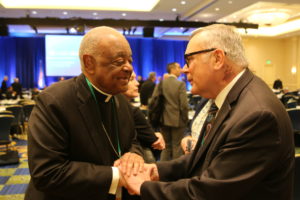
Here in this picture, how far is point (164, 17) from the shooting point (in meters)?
13.1

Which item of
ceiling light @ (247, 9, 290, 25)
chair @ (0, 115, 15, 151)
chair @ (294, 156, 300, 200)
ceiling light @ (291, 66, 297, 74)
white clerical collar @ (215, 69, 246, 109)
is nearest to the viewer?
white clerical collar @ (215, 69, 246, 109)

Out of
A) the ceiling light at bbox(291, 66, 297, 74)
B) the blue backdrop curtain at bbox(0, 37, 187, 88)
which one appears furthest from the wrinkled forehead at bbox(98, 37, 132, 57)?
the ceiling light at bbox(291, 66, 297, 74)

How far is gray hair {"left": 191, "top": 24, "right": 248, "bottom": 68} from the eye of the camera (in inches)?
49.3

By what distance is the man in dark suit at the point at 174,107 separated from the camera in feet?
15.7

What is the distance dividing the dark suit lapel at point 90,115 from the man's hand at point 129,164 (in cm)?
8

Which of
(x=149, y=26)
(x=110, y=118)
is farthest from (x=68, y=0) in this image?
(x=110, y=118)

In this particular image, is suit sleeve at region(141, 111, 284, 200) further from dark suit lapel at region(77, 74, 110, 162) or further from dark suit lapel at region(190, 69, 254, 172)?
dark suit lapel at region(77, 74, 110, 162)

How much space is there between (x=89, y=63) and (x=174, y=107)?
356cm

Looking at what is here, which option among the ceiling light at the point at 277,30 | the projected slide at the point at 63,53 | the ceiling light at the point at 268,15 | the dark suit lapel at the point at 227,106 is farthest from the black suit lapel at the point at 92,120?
the ceiling light at the point at 277,30

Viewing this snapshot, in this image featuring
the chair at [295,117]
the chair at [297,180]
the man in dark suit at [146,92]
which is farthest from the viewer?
the man in dark suit at [146,92]

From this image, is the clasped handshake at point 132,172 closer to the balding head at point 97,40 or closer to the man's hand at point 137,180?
the man's hand at point 137,180

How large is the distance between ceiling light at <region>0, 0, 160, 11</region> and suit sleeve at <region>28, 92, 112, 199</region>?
9603mm

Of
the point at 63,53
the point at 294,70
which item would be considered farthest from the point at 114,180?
the point at 294,70

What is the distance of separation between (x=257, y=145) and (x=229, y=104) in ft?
0.69
